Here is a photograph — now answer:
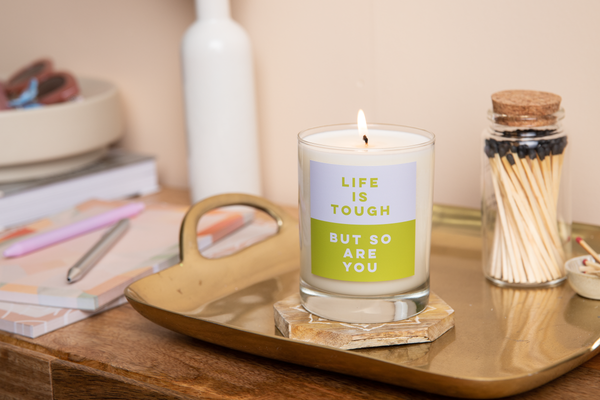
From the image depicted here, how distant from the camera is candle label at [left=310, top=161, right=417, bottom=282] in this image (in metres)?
0.36

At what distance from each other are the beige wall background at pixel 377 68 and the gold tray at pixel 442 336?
Result: 99mm

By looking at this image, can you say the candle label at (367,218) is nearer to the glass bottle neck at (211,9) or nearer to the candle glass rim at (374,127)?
the candle glass rim at (374,127)

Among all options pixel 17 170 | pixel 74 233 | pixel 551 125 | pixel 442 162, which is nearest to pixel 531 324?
pixel 551 125

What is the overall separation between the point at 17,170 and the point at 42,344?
0.34 m

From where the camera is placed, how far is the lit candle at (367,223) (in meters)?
0.36

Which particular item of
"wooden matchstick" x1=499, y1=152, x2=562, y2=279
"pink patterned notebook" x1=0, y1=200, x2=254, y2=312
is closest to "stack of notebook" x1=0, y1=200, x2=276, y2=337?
"pink patterned notebook" x1=0, y1=200, x2=254, y2=312

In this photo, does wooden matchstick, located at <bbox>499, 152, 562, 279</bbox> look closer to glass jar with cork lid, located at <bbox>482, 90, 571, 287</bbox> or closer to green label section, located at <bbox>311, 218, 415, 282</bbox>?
glass jar with cork lid, located at <bbox>482, 90, 571, 287</bbox>

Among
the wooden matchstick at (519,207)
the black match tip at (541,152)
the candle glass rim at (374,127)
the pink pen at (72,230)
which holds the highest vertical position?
the candle glass rim at (374,127)

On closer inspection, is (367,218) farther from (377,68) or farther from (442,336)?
(377,68)

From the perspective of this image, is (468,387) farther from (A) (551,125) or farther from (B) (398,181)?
(A) (551,125)

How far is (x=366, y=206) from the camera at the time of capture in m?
0.37

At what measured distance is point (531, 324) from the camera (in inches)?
15.8

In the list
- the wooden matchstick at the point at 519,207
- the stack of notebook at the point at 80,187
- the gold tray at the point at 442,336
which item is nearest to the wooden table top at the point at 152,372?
the gold tray at the point at 442,336

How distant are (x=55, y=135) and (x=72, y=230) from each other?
0.15 m
